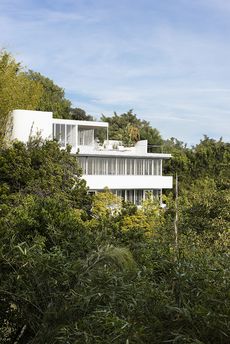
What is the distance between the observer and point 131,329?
4211mm

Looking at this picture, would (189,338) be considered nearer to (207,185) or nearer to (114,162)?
(114,162)

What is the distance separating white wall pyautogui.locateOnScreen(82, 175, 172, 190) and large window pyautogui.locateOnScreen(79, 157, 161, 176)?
549 mm

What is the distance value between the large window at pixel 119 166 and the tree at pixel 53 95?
47.7 feet

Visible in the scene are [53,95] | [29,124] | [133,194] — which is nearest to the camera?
[29,124]

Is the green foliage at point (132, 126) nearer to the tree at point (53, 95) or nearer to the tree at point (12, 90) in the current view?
the tree at point (53, 95)

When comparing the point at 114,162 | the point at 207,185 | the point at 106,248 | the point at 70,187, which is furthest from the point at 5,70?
the point at 106,248

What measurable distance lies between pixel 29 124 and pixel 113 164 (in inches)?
268

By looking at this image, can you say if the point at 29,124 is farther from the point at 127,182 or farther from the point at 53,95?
the point at 53,95

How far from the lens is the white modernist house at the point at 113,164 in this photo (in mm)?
30122

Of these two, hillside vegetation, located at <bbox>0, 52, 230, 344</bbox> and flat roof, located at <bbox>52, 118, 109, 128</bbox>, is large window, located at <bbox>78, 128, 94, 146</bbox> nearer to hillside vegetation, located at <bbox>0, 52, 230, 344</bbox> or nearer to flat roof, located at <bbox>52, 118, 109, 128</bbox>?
flat roof, located at <bbox>52, 118, 109, 128</bbox>

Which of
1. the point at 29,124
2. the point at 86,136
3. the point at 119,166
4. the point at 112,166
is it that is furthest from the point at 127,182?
the point at 29,124

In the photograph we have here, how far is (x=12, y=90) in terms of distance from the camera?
27.7 m

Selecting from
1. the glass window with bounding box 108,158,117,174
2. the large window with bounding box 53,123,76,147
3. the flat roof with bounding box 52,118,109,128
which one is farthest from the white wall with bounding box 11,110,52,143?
the glass window with bounding box 108,158,117,174

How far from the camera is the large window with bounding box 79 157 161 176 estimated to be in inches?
1196
